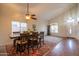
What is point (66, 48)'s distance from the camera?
235cm

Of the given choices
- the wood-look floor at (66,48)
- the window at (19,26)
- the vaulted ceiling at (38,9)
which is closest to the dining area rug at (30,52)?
the wood-look floor at (66,48)

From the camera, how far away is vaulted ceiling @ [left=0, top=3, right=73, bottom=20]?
235 centimetres

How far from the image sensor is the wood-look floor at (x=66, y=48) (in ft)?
7.65

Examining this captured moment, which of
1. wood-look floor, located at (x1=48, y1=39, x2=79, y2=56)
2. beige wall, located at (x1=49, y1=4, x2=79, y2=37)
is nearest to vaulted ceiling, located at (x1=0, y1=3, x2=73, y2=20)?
beige wall, located at (x1=49, y1=4, x2=79, y2=37)

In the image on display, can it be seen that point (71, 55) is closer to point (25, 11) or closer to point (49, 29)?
point (49, 29)

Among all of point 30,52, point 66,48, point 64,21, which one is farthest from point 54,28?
point 30,52

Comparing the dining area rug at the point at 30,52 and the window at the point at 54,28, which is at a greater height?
A: the window at the point at 54,28

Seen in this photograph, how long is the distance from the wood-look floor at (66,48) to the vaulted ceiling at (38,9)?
20.1 inches

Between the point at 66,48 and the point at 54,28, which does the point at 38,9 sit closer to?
the point at 54,28

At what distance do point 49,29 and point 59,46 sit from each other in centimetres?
34

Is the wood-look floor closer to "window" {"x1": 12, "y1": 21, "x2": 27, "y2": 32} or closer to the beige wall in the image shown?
the beige wall

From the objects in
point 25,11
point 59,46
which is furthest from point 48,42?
point 25,11

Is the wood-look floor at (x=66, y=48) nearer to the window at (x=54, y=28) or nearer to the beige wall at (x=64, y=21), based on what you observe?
the beige wall at (x=64, y=21)

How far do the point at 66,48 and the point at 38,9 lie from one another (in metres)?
0.82
